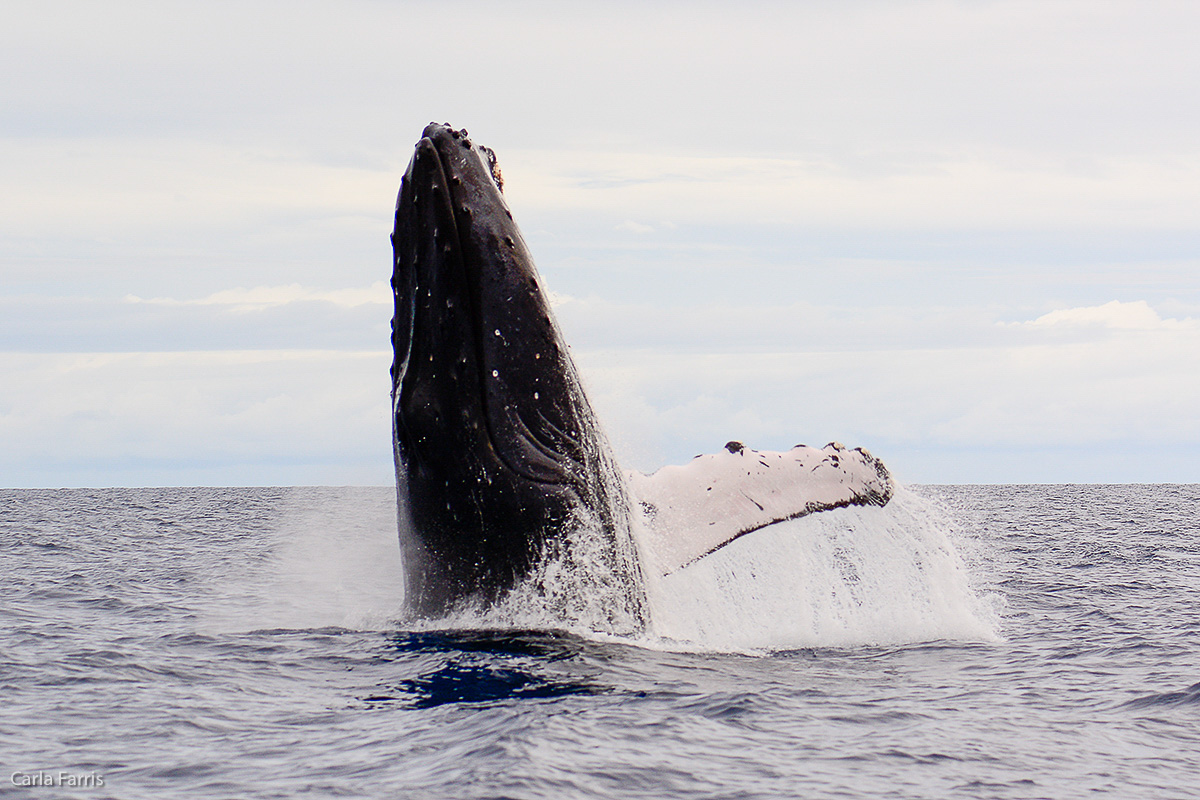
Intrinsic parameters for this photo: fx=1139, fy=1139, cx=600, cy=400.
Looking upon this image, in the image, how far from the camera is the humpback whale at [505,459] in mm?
8039

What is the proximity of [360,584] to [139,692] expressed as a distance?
919 centimetres

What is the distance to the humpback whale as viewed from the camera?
8.04m

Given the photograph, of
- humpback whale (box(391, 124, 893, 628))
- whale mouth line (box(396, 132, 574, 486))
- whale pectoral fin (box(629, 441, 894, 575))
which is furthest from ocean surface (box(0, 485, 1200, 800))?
whale mouth line (box(396, 132, 574, 486))

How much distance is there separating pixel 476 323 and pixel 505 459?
1044 millimetres

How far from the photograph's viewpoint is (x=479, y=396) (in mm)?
8234

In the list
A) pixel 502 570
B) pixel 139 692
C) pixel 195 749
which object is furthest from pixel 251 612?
pixel 195 749

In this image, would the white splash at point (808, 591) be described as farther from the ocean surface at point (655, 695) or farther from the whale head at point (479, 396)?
the whale head at point (479, 396)

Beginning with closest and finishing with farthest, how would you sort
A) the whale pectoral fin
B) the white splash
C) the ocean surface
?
1. the ocean surface
2. the whale pectoral fin
3. the white splash

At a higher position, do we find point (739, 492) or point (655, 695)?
point (739, 492)

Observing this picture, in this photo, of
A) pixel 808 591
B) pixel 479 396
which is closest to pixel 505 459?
pixel 479 396

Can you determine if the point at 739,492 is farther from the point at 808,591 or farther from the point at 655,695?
the point at 808,591

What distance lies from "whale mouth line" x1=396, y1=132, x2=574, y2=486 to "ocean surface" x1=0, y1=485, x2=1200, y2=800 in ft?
4.72

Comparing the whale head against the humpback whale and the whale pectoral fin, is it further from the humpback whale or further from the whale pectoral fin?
the whale pectoral fin

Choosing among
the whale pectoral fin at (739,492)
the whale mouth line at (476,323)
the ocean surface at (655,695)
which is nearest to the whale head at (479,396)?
the whale mouth line at (476,323)
